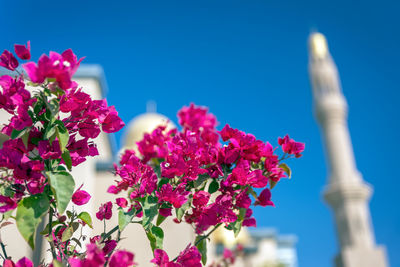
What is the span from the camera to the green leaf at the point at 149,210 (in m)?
1.48

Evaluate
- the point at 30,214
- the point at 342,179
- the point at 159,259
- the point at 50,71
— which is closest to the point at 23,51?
the point at 50,71

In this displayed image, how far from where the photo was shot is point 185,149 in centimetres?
167

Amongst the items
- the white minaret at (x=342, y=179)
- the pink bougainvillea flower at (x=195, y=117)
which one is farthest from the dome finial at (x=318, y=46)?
the pink bougainvillea flower at (x=195, y=117)

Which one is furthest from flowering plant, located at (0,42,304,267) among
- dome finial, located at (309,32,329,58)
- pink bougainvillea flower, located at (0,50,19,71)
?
dome finial, located at (309,32,329,58)

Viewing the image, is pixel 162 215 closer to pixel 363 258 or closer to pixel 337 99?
pixel 363 258

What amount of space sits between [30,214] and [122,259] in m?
0.32

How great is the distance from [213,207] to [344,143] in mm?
29404

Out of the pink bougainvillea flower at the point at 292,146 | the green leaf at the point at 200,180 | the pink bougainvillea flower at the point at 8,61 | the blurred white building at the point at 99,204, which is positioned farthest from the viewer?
the blurred white building at the point at 99,204

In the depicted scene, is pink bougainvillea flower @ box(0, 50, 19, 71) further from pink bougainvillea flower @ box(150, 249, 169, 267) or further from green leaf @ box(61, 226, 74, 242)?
pink bougainvillea flower @ box(150, 249, 169, 267)

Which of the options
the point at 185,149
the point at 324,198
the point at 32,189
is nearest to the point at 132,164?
the point at 185,149

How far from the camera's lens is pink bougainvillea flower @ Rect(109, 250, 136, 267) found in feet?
3.48

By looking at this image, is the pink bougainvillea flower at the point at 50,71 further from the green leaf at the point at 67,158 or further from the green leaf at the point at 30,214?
the green leaf at the point at 30,214

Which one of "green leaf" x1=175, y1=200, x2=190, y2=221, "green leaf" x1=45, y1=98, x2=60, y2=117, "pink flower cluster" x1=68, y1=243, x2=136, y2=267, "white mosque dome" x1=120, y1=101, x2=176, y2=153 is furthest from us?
"white mosque dome" x1=120, y1=101, x2=176, y2=153

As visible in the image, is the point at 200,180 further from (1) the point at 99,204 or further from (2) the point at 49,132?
(1) the point at 99,204
